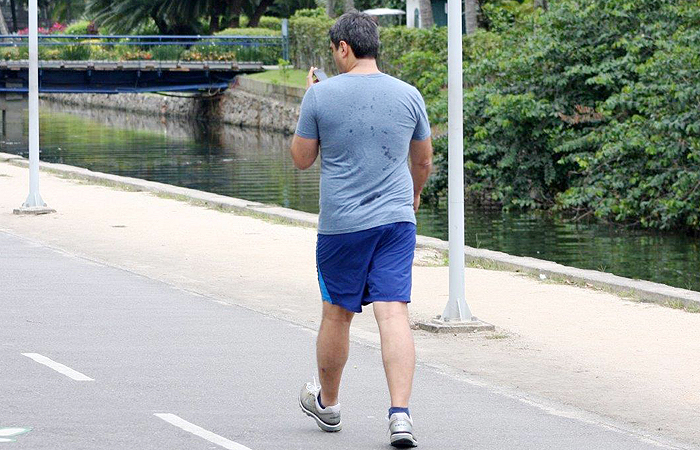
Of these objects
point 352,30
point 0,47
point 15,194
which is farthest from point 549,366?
point 0,47

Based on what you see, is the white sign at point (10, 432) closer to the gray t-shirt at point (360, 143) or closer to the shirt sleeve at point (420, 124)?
the gray t-shirt at point (360, 143)

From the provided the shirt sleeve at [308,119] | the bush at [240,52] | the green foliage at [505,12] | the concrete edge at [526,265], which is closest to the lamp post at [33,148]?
the concrete edge at [526,265]

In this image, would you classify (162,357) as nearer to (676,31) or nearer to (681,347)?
(681,347)

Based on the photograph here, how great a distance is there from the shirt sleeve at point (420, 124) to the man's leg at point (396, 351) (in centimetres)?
82

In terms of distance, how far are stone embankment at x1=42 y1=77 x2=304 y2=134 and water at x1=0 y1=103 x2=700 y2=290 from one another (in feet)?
2.83

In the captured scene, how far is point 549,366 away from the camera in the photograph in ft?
28.9

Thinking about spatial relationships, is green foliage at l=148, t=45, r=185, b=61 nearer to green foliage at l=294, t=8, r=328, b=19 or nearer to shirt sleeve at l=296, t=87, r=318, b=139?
green foliage at l=294, t=8, r=328, b=19

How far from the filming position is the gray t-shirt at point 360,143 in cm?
666

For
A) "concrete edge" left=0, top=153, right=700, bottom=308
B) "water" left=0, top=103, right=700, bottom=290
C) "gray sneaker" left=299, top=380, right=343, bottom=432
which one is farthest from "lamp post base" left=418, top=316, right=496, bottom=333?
"water" left=0, top=103, right=700, bottom=290

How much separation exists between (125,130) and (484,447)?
51.7 metres

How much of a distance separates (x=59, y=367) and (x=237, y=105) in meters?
52.8

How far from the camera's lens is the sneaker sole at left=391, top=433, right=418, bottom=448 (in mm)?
6516

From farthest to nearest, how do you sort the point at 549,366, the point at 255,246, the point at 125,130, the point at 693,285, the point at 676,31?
the point at 125,130 → the point at 676,31 → the point at 693,285 → the point at 255,246 → the point at 549,366

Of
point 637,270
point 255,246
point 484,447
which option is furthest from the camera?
point 637,270
